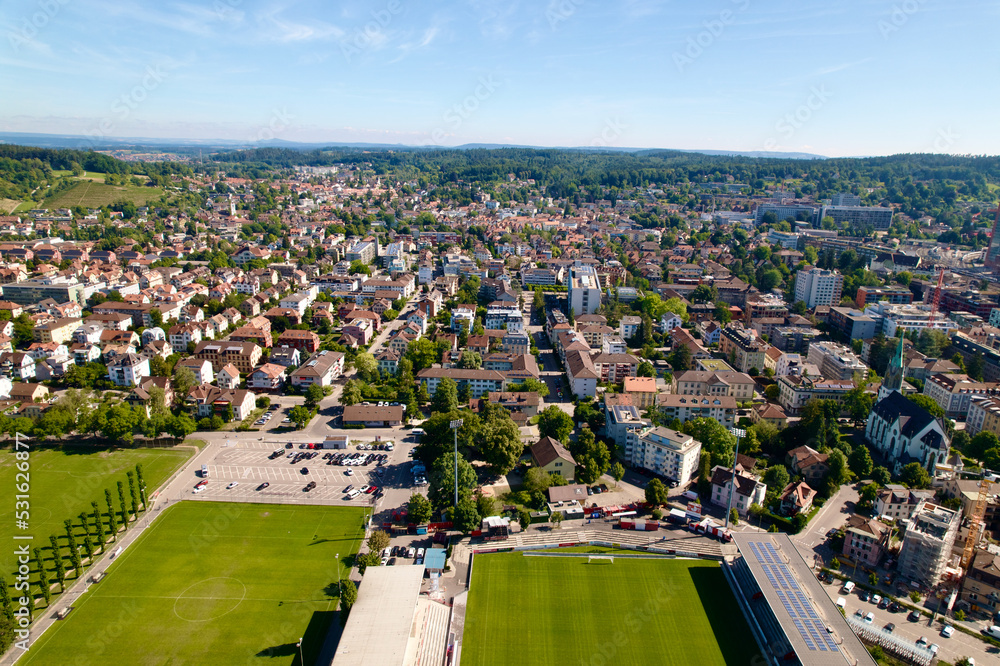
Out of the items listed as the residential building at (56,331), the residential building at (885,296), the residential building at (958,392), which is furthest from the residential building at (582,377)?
the residential building at (56,331)

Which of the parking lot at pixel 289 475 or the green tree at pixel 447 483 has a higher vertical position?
the green tree at pixel 447 483

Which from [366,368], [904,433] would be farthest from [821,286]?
[366,368]

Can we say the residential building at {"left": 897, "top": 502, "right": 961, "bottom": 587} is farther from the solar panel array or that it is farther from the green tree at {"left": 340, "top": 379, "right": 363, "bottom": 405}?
the green tree at {"left": 340, "top": 379, "right": 363, "bottom": 405}

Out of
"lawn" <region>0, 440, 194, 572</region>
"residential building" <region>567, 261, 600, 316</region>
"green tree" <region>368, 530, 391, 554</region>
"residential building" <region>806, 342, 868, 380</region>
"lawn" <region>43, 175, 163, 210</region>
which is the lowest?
"lawn" <region>0, 440, 194, 572</region>

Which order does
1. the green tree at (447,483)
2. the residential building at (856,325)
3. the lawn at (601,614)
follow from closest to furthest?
1. the lawn at (601,614)
2. the green tree at (447,483)
3. the residential building at (856,325)

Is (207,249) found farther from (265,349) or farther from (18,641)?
(18,641)

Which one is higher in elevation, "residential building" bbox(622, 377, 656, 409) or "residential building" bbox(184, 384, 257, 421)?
"residential building" bbox(622, 377, 656, 409)

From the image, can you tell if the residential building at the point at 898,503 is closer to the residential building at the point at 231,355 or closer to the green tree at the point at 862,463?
the green tree at the point at 862,463

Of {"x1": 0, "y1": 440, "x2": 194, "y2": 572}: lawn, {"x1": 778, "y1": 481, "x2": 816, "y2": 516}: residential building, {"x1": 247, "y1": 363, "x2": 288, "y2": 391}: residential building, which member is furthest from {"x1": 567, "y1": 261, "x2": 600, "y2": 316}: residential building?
{"x1": 0, "y1": 440, "x2": 194, "y2": 572}: lawn
